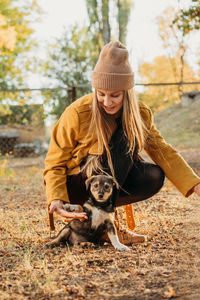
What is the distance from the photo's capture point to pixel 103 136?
279 cm

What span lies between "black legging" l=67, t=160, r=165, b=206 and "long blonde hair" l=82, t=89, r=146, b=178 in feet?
0.74

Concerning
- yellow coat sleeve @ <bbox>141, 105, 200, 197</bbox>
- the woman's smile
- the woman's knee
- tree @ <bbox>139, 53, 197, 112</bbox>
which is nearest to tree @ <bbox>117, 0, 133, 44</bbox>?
tree @ <bbox>139, 53, 197, 112</bbox>

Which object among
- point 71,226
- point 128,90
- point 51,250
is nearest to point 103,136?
point 128,90

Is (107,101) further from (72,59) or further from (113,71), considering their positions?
(72,59)

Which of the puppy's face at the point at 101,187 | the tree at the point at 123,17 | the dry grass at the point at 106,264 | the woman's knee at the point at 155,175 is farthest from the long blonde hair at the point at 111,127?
the tree at the point at 123,17

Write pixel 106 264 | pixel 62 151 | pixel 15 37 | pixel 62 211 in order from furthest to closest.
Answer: pixel 15 37 → pixel 62 151 → pixel 62 211 → pixel 106 264

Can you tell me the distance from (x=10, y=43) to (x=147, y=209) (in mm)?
6234

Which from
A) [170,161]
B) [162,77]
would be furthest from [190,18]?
[162,77]

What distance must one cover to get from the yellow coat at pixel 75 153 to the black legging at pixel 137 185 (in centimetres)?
12

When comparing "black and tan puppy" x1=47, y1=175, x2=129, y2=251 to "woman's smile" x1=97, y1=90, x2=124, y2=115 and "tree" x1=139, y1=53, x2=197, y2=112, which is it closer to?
"woman's smile" x1=97, y1=90, x2=124, y2=115

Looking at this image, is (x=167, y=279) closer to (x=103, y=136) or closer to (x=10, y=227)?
(x=103, y=136)

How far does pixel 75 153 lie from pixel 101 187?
436 mm

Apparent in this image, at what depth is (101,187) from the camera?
266cm

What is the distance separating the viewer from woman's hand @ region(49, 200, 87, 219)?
2494 millimetres
